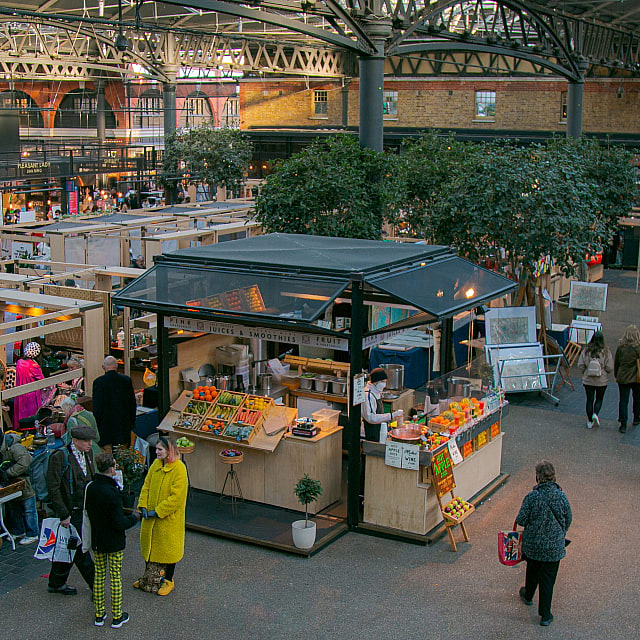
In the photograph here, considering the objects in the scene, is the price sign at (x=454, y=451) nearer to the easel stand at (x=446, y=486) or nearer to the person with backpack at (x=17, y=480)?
the easel stand at (x=446, y=486)

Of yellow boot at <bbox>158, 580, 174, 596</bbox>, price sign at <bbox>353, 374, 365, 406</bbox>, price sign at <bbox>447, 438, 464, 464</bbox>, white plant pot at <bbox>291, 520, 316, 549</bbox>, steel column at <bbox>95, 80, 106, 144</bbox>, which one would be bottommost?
yellow boot at <bbox>158, 580, 174, 596</bbox>

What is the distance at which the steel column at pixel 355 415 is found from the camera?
8.09 meters

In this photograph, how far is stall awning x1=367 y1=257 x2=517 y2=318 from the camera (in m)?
8.26

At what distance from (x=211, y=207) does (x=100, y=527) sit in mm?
17202

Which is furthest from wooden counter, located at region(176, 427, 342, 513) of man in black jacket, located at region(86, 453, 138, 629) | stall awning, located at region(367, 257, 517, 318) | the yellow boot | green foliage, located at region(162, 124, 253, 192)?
green foliage, located at region(162, 124, 253, 192)

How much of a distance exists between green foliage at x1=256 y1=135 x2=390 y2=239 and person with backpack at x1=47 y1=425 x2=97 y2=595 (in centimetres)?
706

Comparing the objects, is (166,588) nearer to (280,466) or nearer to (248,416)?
(280,466)

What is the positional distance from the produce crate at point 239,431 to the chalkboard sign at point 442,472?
69.3 inches

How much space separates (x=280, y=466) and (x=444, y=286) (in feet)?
7.69

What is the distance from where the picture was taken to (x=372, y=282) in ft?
26.8

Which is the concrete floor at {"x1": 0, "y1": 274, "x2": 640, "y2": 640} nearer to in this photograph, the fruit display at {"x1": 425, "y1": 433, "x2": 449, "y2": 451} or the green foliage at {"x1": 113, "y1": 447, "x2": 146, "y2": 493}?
the green foliage at {"x1": 113, "y1": 447, "x2": 146, "y2": 493}

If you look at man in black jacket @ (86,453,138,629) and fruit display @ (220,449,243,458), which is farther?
fruit display @ (220,449,243,458)

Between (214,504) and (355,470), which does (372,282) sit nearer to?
(355,470)

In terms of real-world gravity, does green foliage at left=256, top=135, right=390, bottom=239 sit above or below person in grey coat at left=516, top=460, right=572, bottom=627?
above
